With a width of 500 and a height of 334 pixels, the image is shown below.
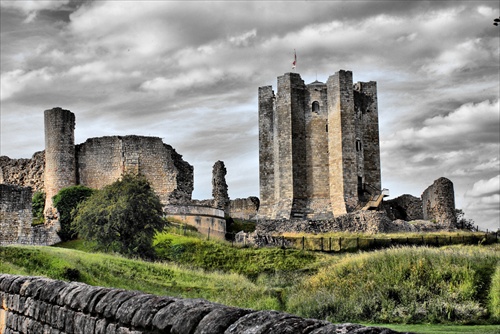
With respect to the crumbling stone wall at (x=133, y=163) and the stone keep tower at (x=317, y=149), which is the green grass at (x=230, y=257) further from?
the crumbling stone wall at (x=133, y=163)

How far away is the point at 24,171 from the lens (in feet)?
193

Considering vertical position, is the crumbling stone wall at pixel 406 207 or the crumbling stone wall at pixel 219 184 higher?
the crumbling stone wall at pixel 219 184

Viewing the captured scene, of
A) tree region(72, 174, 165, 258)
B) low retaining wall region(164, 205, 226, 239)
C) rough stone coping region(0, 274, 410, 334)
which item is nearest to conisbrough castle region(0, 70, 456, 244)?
low retaining wall region(164, 205, 226, 239)

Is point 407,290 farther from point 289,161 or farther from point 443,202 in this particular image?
point 289,161

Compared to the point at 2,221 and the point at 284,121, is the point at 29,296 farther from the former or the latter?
the point at 284,121

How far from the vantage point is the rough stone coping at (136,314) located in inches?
208

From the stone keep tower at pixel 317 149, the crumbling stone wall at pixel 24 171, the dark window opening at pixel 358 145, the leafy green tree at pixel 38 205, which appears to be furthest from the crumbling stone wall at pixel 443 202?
the crumbling stone wall at pixel 24 171

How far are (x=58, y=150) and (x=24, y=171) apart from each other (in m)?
4.71

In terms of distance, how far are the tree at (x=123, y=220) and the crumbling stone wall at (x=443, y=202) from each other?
2412 cm

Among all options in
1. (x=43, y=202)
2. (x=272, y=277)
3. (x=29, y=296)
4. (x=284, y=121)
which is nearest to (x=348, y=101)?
(x=284, y=121)

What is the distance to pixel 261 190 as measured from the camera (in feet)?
189

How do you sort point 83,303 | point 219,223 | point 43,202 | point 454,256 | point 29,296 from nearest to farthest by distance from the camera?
point 83,303, point 29,296, point 454,256, point 219,223, point 43,202

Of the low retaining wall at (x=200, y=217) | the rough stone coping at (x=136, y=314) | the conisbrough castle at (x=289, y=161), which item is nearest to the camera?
the rough stone coping at (x=136, y=314)

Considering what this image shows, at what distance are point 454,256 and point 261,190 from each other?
35.8 m
